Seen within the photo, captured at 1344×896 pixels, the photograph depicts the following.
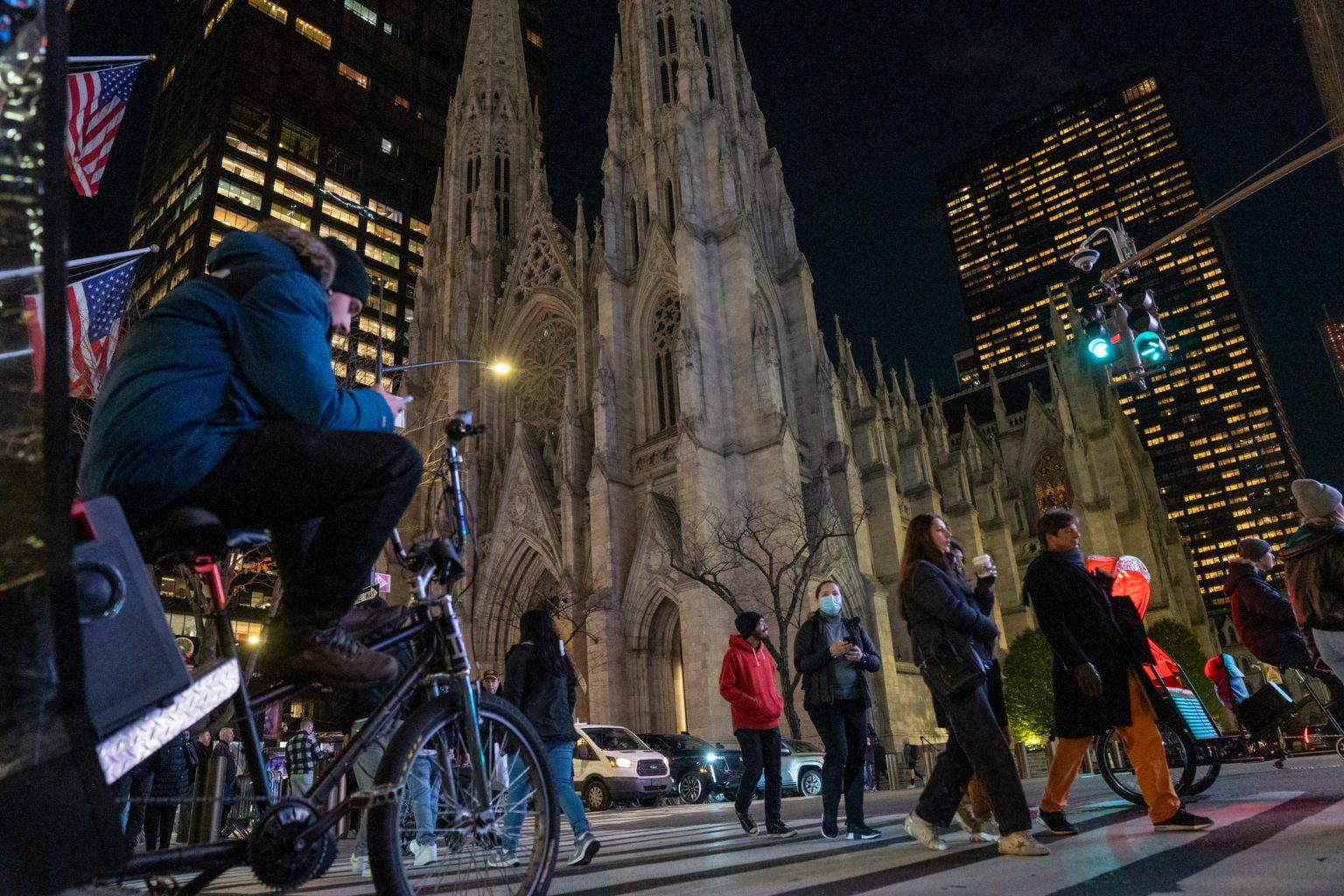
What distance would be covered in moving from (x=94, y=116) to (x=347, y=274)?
7581mm

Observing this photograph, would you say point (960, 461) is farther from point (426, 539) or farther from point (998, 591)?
point (426, 539)

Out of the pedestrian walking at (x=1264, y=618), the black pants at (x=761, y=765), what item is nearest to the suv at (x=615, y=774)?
the black pants at (x=761, y=765)

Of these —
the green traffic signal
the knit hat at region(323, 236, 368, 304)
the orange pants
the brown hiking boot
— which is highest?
the green traffic signal

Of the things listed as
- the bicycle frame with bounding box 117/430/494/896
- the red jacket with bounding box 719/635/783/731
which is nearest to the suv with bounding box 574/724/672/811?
the red jacket with bounding box 719/635/783/731

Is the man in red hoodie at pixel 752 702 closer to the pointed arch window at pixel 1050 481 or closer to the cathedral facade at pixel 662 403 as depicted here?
the cathedral facade at pixel 662 403

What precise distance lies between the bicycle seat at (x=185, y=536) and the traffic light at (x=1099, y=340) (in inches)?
464

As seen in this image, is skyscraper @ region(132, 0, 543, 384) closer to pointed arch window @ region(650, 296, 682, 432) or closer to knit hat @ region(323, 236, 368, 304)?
pointed arch window @ region(650, 296, 682, 432)

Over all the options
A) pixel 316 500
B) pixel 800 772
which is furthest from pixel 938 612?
pixel 800 772

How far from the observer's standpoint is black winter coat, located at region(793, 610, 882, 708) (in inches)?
238

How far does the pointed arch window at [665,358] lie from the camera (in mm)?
27953

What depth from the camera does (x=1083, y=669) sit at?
438 cm

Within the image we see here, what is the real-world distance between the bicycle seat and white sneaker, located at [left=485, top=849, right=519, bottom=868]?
3.87ft

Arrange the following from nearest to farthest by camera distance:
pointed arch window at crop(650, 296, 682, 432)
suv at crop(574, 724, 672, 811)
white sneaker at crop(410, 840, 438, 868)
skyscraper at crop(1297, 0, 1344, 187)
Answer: white sneaker at crop(410, 840, 438, 868), suv at crop(574, 724, 672, 811), skyscraper at crop(1297, 0, 1344, 187), pointed arch window at crop(650, 296, 682, 432)

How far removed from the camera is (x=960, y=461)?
122 ft
